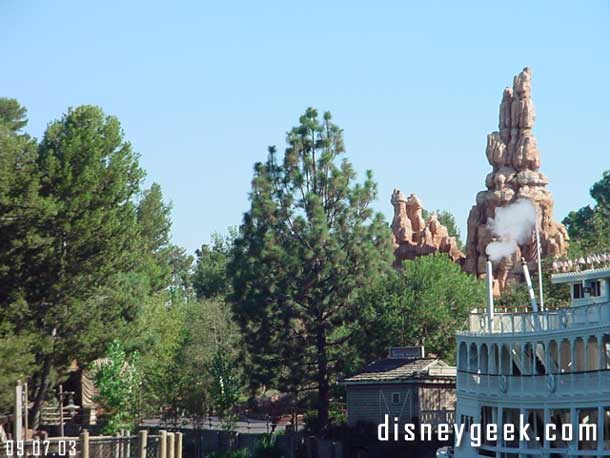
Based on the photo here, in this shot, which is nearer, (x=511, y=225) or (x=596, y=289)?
(x=596, y=289)

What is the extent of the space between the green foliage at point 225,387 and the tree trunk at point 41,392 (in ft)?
33.1

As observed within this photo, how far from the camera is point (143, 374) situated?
6725 cm

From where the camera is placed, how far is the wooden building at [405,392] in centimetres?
A: 5638

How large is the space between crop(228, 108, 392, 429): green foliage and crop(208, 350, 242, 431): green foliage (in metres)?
3.75

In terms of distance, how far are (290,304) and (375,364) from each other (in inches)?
209

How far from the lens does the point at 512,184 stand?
301ft

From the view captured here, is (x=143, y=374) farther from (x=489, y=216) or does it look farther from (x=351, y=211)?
(x=489, y=216)

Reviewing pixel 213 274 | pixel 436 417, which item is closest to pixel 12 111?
pixel 213 274

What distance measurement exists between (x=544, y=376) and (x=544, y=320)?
193 centimetres

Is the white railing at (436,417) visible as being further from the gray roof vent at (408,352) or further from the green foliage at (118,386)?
the green foliage at (118,386)

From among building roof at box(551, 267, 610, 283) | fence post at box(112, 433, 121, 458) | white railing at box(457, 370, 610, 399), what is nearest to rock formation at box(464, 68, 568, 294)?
white railing at box(457, 370, 610, 399)

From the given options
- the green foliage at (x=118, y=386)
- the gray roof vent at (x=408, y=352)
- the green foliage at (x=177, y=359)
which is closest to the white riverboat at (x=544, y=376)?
the gray roof vent at (x=408, y=352)

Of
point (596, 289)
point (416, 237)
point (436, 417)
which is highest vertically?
point (416, 237)

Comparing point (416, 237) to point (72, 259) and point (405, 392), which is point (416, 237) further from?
point (72, 259)
